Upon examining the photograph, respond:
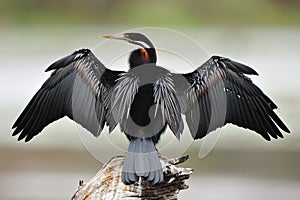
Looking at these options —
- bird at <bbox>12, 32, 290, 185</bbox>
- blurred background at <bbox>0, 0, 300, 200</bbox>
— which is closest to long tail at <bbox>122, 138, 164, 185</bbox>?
bird at <bbox>12, 32, 290, 185</bbox>

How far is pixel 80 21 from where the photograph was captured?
1828mm

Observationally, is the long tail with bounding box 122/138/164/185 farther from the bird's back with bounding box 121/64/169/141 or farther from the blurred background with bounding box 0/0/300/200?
the blurred background with bounding box 0/0/300/200

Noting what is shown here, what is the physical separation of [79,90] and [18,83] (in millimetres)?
782

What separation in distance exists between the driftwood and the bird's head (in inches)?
4.7

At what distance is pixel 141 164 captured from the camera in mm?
837

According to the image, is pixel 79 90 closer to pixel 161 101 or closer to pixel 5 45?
pixel 161 101

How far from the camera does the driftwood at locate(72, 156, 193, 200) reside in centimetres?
89

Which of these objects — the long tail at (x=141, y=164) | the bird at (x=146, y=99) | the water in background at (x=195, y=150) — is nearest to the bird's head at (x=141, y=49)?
the bird at (x=146, y=99)

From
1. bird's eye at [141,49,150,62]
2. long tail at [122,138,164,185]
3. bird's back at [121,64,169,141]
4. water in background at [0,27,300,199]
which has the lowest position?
long tail at [122,138,164,185]

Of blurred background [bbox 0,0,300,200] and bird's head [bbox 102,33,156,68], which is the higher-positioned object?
blurred background [bbox 0,0,300,200]

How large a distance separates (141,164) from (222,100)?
0.14 meters

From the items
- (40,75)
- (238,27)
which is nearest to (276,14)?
(238,27)

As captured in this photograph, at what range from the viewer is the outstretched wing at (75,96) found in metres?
0.91

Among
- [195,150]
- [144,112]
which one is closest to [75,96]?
[144,112]
